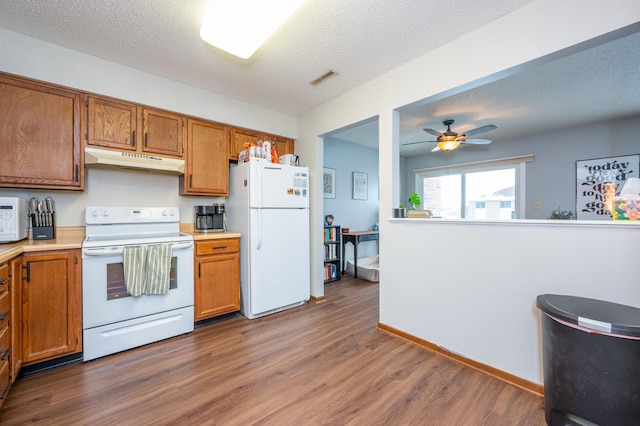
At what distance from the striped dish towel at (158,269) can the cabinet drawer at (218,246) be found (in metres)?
0.32

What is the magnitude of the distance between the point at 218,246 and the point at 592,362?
277cm

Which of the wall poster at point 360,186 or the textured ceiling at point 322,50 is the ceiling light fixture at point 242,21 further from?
the wall poster at point 360,186

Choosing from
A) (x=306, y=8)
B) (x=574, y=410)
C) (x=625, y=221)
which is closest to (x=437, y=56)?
(x=306, y=8)

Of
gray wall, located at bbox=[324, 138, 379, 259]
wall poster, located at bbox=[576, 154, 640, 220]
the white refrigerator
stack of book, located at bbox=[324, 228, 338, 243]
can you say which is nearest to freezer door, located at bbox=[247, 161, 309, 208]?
the white refrigerator

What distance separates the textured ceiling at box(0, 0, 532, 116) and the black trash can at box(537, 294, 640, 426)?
187 cm

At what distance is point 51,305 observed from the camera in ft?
6.17

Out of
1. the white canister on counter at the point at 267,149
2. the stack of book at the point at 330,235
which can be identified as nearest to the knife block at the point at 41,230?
the white canister on counter at the point at 267,149

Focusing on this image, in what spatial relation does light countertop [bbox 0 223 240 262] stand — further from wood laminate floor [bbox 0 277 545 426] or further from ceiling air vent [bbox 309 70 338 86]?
ceiling air vent [bbox 309 70 338 86]

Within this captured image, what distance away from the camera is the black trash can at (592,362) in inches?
44.4

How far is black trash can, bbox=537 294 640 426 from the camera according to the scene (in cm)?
113

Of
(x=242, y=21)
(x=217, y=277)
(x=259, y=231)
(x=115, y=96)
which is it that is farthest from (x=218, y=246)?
(x=242, y=21)

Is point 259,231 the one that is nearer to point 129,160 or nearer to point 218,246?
point 218,246

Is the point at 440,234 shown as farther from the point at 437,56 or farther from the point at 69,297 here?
the point at 69,297

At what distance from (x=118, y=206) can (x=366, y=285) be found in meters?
3.38
